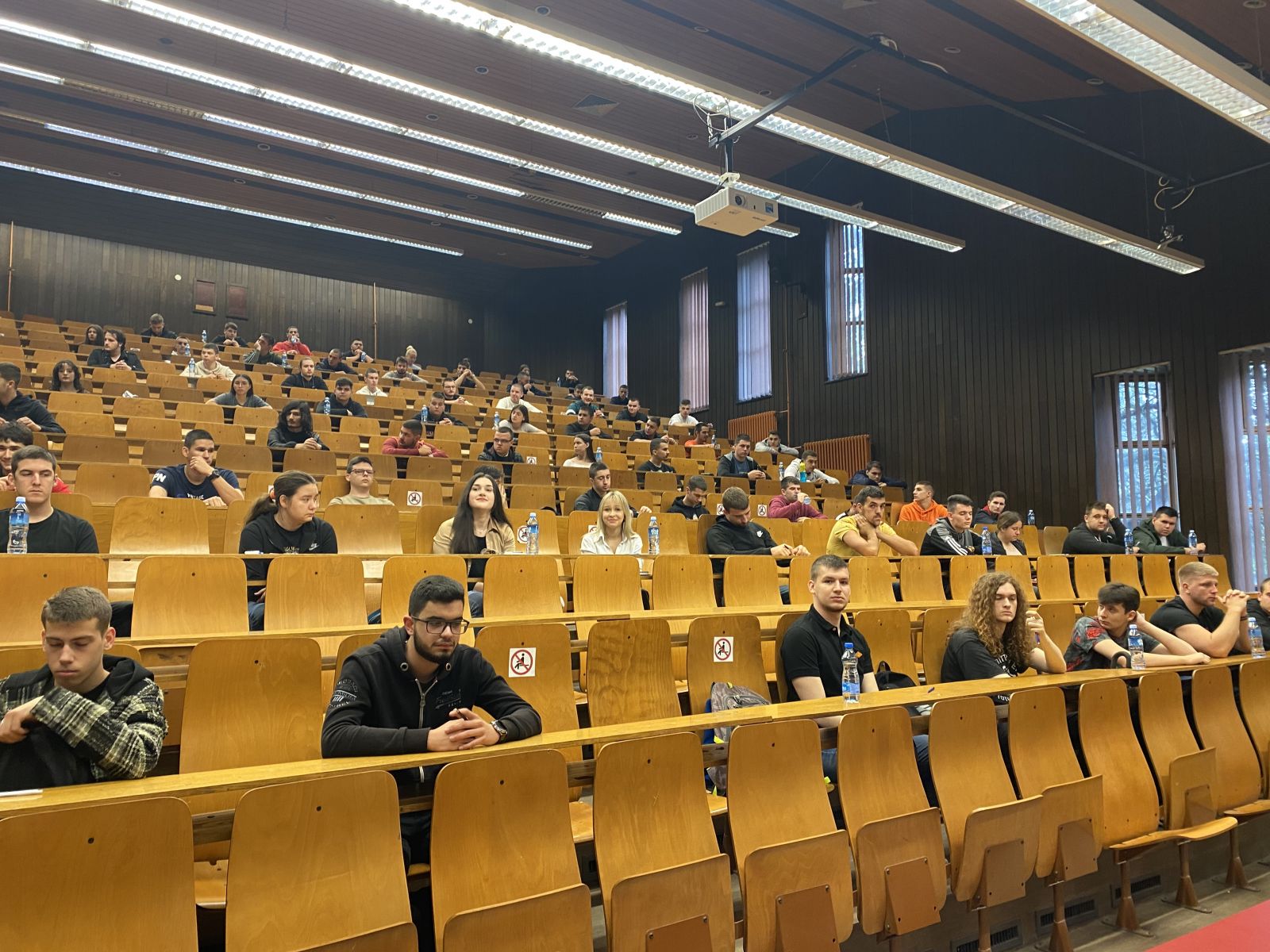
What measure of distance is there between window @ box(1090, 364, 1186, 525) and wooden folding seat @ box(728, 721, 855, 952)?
6.16 metres

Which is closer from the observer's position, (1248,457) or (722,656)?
(722,656)

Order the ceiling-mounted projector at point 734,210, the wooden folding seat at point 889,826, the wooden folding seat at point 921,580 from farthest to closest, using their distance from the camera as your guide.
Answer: the ceiling-mounted projector at point 734,210 → the wooden folding seat at point 921,580 → the wooden folding seat at point 889,826

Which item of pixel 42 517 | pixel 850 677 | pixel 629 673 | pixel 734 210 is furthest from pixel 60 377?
pixel 850 677

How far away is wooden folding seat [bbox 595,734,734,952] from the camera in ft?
5.42

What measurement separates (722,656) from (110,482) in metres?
2.90

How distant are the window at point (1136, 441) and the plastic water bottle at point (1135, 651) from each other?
4.43m

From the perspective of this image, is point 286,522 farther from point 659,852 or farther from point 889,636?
point 889,636

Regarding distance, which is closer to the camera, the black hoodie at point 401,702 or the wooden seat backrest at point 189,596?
the black hoodie at point 401,702

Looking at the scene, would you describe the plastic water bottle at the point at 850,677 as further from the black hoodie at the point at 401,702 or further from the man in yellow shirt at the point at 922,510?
the man in yellow shirt at the point at 922,510

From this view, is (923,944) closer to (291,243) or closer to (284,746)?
(284,746)

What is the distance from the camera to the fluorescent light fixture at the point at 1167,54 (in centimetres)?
388

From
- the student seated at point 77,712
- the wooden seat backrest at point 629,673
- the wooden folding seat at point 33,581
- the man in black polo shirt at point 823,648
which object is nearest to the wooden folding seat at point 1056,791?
the man in black polo shirt at point 823,648

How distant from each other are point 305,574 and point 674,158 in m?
4.98

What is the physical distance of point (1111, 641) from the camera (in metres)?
3.17
